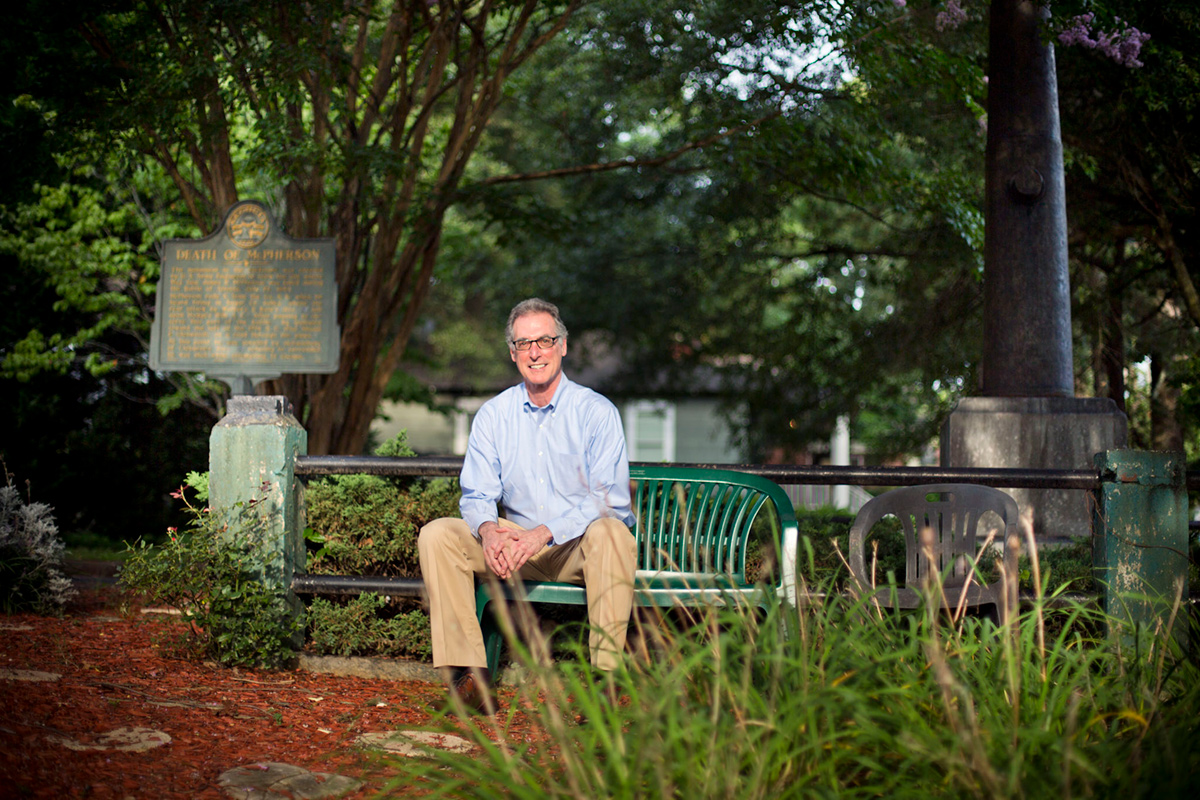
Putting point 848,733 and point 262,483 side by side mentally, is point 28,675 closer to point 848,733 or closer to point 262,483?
point 262,483

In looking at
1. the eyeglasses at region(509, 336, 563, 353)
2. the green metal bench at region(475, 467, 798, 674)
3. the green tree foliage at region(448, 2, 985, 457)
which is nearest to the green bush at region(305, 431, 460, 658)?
the green metal bench at region(475, 467, 798, 674)

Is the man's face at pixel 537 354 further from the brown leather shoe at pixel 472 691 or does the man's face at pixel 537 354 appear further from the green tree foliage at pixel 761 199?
the green tree foliage at pixel 761 199

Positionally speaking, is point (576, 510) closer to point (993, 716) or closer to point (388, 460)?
point (388, 460)

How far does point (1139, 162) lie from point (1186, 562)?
692 centimetres

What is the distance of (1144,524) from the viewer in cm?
395

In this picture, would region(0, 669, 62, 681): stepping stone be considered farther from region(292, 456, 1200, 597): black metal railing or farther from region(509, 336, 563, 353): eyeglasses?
region(509, 336, 563, 353): eyeglasses

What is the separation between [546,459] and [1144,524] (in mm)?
2410

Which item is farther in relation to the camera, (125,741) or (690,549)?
(690,549)

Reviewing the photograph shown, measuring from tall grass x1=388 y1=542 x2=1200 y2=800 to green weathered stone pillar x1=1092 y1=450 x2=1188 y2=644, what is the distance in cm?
115

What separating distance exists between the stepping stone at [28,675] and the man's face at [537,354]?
2.13m

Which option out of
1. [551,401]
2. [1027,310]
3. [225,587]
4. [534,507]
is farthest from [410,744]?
[1027,310]

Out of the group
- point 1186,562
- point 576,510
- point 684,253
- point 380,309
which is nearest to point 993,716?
point 576,510

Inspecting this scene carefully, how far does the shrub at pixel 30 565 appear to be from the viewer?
5.13 meters

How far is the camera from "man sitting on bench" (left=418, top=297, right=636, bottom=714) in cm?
355
